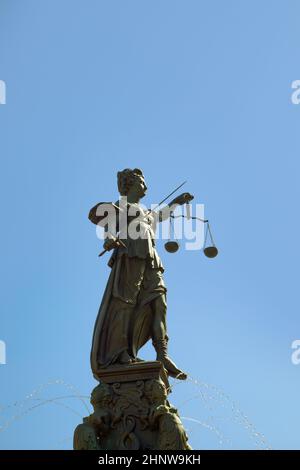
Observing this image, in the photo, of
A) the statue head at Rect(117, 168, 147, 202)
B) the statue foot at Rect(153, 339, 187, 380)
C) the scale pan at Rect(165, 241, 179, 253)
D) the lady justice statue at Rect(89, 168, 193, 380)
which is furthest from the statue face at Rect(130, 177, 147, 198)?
the statue foot at Rect(153, 339, 187, 380)

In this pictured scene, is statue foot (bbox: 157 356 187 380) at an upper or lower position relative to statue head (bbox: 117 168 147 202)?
lower

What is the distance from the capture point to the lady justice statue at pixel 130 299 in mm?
Answer: 14703

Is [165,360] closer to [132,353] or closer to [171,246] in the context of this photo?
[132,353]

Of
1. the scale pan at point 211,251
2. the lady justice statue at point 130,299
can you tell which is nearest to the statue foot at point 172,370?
the lady justice statue at point 130,299

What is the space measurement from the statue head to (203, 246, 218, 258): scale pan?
1606mm

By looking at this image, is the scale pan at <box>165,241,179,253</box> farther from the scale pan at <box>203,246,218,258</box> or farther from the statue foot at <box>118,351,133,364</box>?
the statue foot at <box>118,351,133,364</box>

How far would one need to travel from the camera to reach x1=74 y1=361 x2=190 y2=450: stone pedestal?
1349 centimetres

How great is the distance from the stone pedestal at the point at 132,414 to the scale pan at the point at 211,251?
9.83 ft

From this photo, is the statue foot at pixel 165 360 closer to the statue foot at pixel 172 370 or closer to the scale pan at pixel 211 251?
the statue foot at pixel 172 370

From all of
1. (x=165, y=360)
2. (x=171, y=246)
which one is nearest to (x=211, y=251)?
(x=171, y=246)
